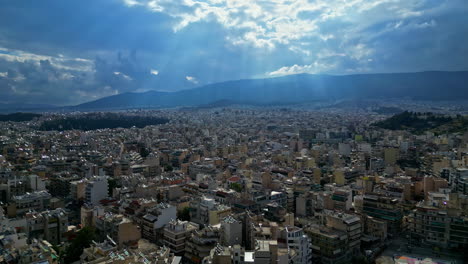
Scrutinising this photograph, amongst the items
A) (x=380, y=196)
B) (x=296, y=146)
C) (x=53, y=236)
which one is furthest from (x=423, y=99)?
(x=53, y=236)

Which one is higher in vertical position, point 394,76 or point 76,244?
point 394,76

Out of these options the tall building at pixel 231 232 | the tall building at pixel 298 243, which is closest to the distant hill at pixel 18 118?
the tall building at pixel 231 232

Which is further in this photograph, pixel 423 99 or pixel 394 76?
pixel 394 76

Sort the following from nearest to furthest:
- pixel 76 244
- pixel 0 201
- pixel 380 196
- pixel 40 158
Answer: pixel 76 244, pixel 380 196, pixel 0 201, pixel 40 158

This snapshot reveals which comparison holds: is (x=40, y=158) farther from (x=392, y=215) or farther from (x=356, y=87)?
(x=356, y=87)

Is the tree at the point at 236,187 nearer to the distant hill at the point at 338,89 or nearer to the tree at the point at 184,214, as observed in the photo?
the tree at the point at 184,214

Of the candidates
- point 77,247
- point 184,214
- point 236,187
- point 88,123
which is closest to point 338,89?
point 88,123
